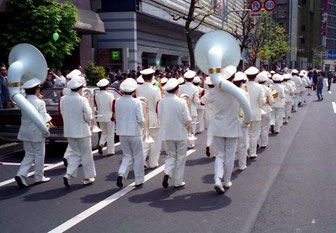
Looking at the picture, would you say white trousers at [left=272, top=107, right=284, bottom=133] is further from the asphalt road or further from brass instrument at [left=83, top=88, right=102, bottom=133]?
brass instrument at [left=83, top=88, right=102, bottom=133]

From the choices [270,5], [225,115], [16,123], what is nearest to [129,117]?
[225,115]

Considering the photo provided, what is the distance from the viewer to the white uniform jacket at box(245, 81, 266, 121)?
8.97 m

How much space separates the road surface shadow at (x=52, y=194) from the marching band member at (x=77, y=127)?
115 millimetres

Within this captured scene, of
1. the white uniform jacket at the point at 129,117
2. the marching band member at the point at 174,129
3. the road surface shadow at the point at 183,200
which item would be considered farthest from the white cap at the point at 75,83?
the road surface shadow at the point at 183,200

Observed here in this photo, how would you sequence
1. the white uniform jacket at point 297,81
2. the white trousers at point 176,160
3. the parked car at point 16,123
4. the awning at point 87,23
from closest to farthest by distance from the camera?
the white trousers at point 176,160 → the parked car at point 16,123 → the white uniform jacket at point 297,81 → the awning at point 87,23

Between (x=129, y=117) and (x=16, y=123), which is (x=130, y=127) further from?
(x=16, y=123)

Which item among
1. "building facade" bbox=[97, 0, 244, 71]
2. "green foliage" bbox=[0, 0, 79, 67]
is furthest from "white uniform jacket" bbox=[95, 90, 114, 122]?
"building facade" bbox=[97, 0, 244, 71]

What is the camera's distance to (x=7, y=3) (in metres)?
15.1

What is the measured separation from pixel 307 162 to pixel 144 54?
23.7 m

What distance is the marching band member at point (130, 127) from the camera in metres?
6.83

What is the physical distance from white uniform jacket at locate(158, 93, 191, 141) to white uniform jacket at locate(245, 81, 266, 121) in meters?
2.72

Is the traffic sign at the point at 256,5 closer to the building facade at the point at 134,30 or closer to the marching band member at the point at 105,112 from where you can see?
the building facade at the point at 134,30

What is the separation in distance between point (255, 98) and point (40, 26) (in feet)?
29.0

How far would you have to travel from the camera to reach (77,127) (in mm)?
7000
